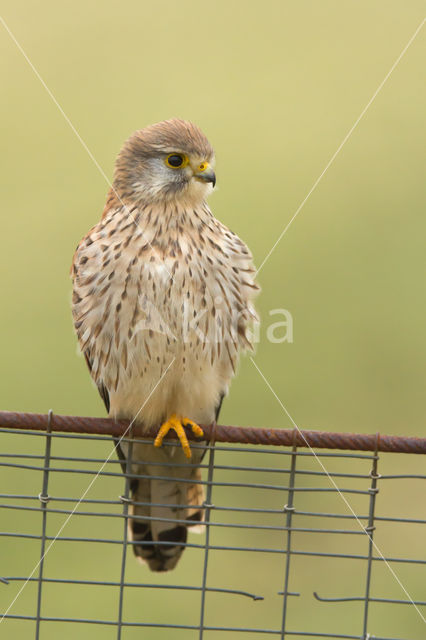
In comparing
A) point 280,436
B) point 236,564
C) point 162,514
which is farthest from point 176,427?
point 236,564

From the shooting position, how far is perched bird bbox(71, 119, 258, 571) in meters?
2.84

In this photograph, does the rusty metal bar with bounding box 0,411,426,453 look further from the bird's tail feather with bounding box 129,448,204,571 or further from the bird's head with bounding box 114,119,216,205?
the bird's head with bounding box 114,119,216,205

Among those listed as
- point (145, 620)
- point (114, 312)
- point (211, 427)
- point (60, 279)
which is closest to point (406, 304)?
point (60, 279)

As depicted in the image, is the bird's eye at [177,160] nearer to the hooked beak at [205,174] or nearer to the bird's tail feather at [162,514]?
the hooked beak at [205,174]

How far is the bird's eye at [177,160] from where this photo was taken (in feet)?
9.91

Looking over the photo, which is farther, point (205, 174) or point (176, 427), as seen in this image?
point (205, 174)

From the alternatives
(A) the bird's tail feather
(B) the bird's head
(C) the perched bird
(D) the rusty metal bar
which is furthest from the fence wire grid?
(D) the rusty metal bar

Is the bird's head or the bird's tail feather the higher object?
the bird's head

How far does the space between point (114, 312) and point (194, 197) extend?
492mm

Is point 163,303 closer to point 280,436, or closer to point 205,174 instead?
point 205,174

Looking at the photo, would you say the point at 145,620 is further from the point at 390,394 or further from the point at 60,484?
the point at 390,394

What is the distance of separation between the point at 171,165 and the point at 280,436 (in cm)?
124

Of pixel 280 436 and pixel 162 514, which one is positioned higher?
pixel 280 436

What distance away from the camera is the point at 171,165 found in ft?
9.95
